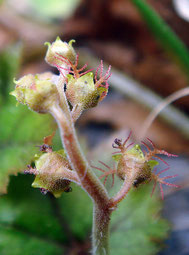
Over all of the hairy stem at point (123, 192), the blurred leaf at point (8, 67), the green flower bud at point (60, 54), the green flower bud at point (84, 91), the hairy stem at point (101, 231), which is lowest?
the hairy stem at point (101, 231)

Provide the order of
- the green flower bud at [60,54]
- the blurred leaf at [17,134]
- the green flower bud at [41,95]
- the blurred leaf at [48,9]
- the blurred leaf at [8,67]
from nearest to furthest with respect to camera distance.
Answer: the green flower bud at [41,95] → the green flower bud at [60,54] → the blurred leaf at [17,134] → the blurred leaf at [8,67] → the blurred leaf at [48,9]

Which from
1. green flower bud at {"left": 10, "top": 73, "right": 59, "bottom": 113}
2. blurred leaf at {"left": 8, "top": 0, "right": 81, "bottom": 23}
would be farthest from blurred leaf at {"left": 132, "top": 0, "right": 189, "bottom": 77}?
blurred leaf at {"left": 8, "top": 0, "right": 81, "bottom": 23}

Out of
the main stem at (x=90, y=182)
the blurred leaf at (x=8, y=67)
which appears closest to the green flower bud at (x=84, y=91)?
the main stem at (x=90, y=182)

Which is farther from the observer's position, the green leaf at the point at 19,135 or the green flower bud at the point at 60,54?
the green leaf at the point at 19,135

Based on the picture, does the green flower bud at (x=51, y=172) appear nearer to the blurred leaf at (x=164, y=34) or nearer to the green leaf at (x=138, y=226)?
the green leaf at (x=138, y=226)

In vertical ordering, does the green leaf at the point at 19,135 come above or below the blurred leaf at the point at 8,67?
below

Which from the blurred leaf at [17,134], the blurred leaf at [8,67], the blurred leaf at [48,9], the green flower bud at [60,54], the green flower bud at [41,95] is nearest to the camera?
the green flower bud at [41,95]

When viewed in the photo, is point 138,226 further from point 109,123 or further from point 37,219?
point 109,123
